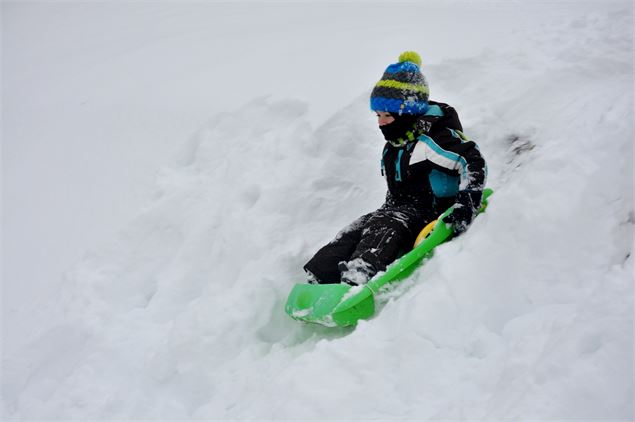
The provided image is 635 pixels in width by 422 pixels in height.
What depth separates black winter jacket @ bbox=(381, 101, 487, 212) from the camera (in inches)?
100

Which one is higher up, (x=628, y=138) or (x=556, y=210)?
(x=628, y=138)

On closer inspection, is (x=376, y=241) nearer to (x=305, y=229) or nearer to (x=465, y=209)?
(x=465, y=209)

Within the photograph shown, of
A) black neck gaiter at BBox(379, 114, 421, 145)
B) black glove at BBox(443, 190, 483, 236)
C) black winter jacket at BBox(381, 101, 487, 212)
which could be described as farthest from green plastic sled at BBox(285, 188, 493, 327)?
black neck gaiter at BBox(379, 114, 421, 145)

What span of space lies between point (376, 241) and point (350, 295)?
1.21 feet

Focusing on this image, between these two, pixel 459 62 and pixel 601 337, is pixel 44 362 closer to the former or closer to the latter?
pixel 601 337

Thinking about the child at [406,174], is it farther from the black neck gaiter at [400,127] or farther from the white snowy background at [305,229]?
the white snowy background at [305,229]

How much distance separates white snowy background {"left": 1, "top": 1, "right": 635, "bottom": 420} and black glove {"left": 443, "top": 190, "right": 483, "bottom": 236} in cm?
16

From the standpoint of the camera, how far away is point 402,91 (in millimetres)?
2764

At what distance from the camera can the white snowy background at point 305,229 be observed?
1.81 metres

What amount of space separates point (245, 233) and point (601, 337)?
238 centimetres

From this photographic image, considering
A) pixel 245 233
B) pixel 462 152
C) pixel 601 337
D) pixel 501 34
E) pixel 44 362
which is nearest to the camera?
pixel 601 337

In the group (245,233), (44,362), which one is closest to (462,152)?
A: (245,233)

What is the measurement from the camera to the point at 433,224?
2.64 metres

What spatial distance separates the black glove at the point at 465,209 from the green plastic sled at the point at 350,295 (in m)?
0.06
